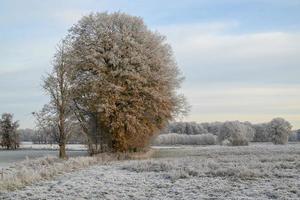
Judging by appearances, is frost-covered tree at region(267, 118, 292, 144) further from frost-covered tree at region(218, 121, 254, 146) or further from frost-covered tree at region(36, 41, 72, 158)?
frost-covered tree at region(36, 41, 72, 158)

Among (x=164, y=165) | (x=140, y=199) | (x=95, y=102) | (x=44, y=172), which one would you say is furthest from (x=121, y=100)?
(x=140, y=199)

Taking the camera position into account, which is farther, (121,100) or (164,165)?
(121,100)

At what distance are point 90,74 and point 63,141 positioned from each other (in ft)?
22.2

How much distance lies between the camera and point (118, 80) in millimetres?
43938

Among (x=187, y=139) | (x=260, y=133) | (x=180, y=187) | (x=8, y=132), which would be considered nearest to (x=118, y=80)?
(x=180, y=187)

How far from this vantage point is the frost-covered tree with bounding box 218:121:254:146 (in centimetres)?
8894

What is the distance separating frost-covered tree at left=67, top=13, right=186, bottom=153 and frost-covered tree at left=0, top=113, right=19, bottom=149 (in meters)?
56.3

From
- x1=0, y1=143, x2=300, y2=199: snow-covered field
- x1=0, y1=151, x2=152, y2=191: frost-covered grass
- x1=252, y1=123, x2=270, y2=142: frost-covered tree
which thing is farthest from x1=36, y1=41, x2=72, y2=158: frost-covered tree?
x1=252, y1=123, x2=270, y2=142: frost-covered tree

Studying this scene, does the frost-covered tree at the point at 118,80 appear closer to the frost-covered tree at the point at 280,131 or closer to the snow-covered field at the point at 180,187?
the snow-covered field at the point at 180,187

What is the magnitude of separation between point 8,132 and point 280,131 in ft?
182

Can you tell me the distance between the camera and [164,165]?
28.3m

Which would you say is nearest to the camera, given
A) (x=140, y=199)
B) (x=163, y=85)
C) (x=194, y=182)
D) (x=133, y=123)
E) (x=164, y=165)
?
→ (x=140, y=199)

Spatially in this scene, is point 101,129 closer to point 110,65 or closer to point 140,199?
point 110,65

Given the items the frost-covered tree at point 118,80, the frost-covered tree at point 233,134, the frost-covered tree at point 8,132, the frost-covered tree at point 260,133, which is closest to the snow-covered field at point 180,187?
the frost-covered tree at point 118,80
